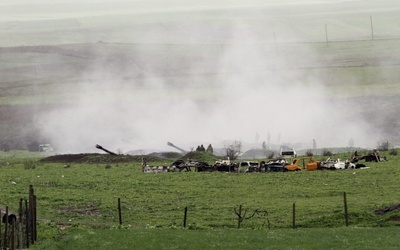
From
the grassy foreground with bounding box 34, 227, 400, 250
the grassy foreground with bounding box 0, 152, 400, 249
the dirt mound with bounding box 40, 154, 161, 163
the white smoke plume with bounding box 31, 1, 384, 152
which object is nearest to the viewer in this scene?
the grassy foreground with bounding box 34, 227, 400, 250

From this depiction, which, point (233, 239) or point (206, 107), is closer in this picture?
point (233, 239)

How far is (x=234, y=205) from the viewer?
52.4m

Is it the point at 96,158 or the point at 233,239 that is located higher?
the point at 96,158

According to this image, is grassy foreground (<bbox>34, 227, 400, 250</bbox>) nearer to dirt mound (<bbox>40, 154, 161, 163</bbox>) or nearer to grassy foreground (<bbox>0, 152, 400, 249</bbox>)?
grassy foreground (<bbox>0, 152, 400, 249</bbox>)

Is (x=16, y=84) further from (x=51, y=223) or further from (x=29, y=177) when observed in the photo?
(x=51, y=223)

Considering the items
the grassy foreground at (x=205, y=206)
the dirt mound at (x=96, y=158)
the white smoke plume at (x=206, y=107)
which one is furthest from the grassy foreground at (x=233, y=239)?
the white smoke plume at (x=206, y=107)

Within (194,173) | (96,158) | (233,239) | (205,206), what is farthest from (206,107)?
(233,239)

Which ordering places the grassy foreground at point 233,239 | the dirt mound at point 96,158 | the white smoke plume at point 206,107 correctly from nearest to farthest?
the grassy foreground at point 233,239
the dirt mound at point 96,158
the white smoke plume at point 206,107

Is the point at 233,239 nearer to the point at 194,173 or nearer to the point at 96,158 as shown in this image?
the point at 194,173

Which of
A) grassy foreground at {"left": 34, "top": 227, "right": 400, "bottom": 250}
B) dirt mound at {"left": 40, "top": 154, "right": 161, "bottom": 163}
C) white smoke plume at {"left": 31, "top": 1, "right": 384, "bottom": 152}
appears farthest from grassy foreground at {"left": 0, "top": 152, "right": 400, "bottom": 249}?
white smoke plume at {"left": 31, "top": 1, "right": 384, "bottom": 152}

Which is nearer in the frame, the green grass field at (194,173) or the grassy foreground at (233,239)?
the grassy foreground at (233,239)

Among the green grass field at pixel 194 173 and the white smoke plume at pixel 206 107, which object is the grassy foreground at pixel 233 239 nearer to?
the green grass field at pixel 194 173

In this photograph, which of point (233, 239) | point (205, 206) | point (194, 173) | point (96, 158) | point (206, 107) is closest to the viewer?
point (233, 239)

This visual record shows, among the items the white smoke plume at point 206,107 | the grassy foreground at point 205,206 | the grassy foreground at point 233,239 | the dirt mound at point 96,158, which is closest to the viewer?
the grassy foreground at point 233,239
